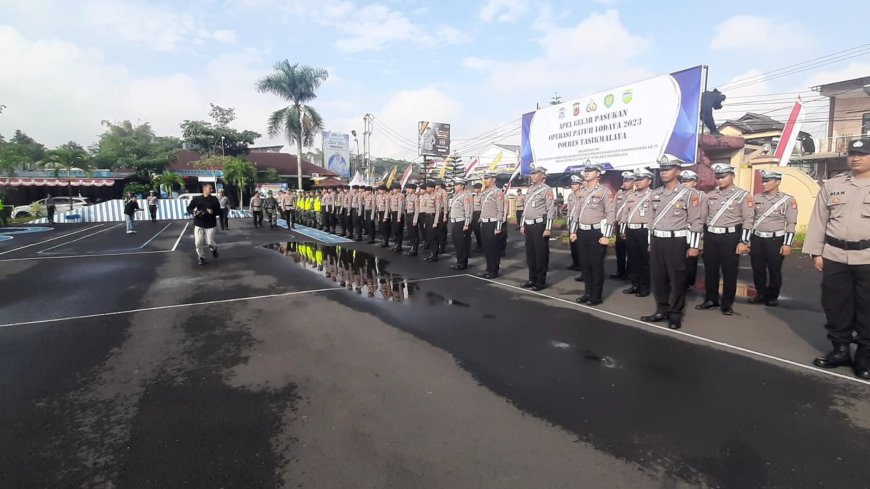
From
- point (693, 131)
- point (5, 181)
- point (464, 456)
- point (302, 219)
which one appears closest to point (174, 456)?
point (464, 456)

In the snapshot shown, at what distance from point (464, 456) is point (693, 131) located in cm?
832

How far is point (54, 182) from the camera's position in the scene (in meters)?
31.6

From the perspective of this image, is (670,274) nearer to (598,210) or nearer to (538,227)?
(598,210)

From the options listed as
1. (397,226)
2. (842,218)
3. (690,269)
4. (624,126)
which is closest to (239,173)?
(397,226)

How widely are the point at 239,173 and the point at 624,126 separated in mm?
28220

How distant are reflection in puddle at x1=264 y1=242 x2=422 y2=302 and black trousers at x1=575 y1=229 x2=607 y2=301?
2485 millimetres

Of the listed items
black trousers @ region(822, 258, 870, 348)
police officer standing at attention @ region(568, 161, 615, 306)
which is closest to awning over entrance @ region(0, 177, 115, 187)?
police officer standing at attention @ region(568, 161, 615, 306)

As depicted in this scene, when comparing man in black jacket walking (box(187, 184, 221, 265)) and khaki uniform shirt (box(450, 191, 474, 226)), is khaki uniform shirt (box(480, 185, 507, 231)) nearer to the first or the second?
khaki uniform shirt (box(450, 191, 474, 226))

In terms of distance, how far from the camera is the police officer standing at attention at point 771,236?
5.81m

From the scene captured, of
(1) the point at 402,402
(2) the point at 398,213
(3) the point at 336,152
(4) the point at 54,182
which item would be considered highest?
(3) the point at 336,152

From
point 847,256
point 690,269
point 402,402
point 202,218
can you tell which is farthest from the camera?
point 202,218

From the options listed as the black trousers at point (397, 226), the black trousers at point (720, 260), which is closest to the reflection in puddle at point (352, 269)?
the black trousers at point (397, 226)

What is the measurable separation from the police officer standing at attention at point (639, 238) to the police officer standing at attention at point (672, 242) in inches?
45.0

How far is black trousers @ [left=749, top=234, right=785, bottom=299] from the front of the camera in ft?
19.1
